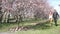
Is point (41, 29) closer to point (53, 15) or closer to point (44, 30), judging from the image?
point (44, 30)

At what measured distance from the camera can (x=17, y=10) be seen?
20.2 ft

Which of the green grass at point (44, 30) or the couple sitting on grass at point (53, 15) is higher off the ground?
the couple sitting on grass at point (53, 15)

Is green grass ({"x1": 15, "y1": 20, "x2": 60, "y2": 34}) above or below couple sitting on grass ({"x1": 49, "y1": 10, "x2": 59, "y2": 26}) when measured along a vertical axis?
below

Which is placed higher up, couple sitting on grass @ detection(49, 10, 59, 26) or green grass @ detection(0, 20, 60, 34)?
couple sitting on grass @ detection(49, 10, 59, 26)

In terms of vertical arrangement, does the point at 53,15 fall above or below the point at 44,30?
above

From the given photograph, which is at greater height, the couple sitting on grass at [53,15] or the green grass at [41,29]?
the couple sitting on grass at [53,15]

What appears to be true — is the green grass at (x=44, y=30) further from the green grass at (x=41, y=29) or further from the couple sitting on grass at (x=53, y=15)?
the couple sitting on grass at (x=53, y=15)

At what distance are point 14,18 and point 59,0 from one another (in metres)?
1.40

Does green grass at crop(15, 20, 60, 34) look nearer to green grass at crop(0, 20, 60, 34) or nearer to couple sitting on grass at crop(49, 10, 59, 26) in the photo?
green grass at crop(0, 20, 60, 34)

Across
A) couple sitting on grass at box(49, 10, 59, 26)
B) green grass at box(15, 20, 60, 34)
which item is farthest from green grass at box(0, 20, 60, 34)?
couple sitting on grass at box(49, 10, 59, 26)

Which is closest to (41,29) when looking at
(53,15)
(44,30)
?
(44,30)

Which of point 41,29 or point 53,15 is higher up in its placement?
point 53,15

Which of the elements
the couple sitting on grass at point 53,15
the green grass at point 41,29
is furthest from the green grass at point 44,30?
the couple sitting on grass at point 53,15

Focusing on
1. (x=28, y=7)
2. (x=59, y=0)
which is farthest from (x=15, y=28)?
(x=59, y=0)
